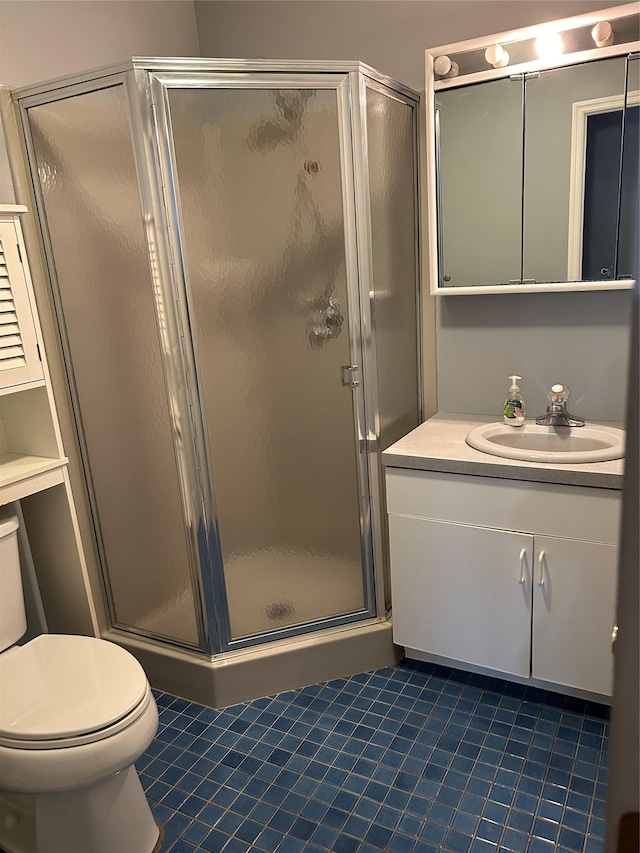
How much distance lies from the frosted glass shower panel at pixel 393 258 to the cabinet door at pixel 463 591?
15cm

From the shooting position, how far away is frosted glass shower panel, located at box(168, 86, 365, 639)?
5.90ft

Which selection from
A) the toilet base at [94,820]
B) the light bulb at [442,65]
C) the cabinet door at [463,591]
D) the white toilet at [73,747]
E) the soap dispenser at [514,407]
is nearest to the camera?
the white toilet at [73,747]

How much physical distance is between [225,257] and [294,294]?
0.24 metres

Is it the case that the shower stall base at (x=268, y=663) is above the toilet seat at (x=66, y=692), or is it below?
below

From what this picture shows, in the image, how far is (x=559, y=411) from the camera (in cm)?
211

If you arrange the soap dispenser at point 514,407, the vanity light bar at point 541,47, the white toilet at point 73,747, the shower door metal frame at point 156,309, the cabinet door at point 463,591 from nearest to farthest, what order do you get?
the white toilet at point 73,747, the shower door metal frame at point 156,309, the vanity light bar at point 541,47, the cabinet door at point 463,591, the soap dispenser at point 514,407

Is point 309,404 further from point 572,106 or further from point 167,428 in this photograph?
point 572,106

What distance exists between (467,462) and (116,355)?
113 centimetres

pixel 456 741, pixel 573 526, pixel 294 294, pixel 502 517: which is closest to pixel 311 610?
pixel 456 741

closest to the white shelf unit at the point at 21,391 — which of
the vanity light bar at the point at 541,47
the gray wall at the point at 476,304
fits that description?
the gray wall at the point at 476,304

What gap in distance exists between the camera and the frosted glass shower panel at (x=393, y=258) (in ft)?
6.50

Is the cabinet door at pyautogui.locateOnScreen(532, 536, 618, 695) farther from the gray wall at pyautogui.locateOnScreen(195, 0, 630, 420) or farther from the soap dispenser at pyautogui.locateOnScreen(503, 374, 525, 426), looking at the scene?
the gray wall at pyautogui.locateOnScreen(195, 0, 630, 420)

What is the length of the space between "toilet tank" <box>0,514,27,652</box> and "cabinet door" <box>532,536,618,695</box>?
1542 mm

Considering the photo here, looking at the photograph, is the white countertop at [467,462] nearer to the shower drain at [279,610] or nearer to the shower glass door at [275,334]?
the shower glass door at [275,334]
